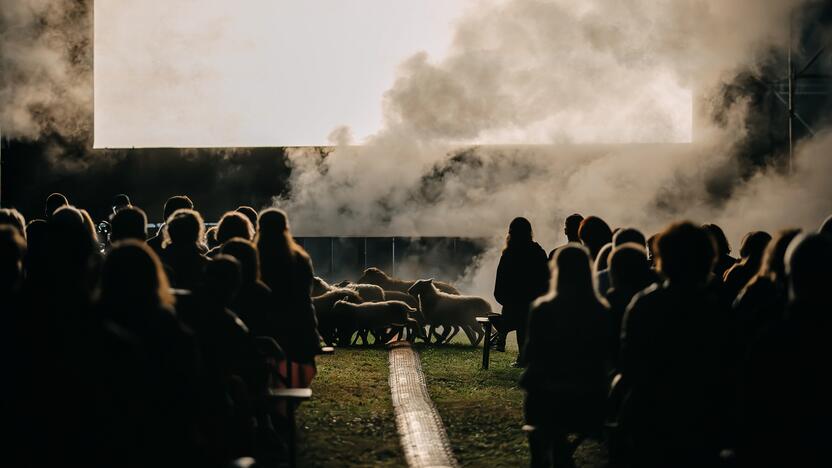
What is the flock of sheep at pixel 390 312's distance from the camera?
12.1 metres

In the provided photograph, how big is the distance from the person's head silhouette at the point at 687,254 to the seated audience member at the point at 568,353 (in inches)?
26.1

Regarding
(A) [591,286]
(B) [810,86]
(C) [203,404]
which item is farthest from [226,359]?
(B) [810,86]

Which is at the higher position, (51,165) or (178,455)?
(51,165)

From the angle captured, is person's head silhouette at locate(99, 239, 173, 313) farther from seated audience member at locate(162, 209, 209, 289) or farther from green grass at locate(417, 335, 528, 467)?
green grass at locate(417, 335, 528, 467)

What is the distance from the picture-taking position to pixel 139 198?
60.2ft

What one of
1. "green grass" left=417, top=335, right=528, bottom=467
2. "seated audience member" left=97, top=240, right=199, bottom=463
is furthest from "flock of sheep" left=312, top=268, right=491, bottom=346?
"seated audience member" left=97, top=240, right=199, bottom=463

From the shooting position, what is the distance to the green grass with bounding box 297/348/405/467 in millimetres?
5973

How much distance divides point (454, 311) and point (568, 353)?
27.7ft

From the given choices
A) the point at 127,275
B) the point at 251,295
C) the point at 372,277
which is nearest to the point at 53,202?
the point at 251,295

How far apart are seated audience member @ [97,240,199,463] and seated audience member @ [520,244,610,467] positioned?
A: 1.81 metres

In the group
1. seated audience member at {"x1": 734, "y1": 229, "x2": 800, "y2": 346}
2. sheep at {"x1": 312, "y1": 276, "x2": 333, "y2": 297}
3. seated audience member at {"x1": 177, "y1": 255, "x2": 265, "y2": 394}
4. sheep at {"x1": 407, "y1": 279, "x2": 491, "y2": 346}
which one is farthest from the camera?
sheep at {"x1": 407, "y1": 279, "x2": 491, "y2": 346}

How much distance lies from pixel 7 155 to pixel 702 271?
16814 mm

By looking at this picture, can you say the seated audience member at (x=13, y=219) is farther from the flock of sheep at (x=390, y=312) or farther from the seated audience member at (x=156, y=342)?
the flock of sheep at (x=390, y=312)

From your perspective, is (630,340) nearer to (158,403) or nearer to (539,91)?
(158,403)
